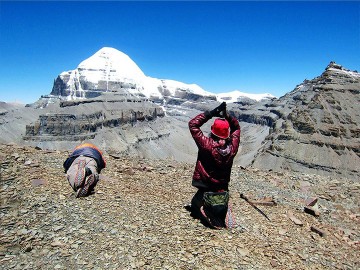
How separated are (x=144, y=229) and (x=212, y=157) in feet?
7.74

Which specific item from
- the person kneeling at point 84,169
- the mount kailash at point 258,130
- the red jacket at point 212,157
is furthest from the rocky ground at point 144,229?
the mount kailash at point 258,130

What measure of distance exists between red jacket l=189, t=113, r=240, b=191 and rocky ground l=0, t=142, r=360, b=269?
1.17m

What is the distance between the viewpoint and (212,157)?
7410 mm

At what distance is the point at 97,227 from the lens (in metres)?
7.25

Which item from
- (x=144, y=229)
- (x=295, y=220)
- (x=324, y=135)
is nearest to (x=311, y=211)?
(x=295, y=220)

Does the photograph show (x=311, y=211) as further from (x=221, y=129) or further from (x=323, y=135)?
(x=323, y=135)

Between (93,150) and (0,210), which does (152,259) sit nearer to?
(0,210)

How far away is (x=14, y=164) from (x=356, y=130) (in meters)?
107

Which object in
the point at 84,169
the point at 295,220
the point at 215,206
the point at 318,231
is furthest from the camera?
the point at 84,169

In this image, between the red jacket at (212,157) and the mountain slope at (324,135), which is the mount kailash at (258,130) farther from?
the red jacket at (212,157)

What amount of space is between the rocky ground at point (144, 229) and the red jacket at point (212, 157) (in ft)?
3.84

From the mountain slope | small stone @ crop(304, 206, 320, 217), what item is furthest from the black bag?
the mountain slope

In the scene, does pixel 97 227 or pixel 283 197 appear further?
pixel 283 197

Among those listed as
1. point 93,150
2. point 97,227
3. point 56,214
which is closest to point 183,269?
point 97,227
